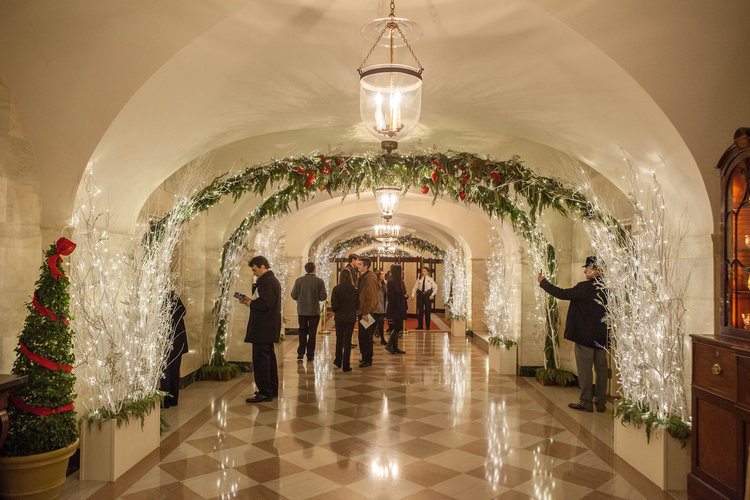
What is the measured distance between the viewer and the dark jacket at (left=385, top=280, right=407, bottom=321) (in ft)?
36.8

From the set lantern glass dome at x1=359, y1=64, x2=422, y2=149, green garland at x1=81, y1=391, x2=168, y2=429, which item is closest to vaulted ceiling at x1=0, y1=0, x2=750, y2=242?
lantern glass dome at x1=359, y1=64, x2=422, y2=149

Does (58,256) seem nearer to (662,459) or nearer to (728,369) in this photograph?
(728,369)

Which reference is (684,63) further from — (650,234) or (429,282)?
(429,282)

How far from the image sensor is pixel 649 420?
427 centimetres

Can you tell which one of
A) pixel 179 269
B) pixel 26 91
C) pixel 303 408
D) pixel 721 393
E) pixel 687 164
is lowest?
pixel 303 408

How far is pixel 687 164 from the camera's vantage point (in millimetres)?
4340

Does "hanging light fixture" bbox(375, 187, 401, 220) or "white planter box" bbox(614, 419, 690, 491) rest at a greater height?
"hanging light fixture" bbox(375, 187, 401, 220)

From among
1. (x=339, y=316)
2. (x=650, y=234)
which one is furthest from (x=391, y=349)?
(x=650, y=234)

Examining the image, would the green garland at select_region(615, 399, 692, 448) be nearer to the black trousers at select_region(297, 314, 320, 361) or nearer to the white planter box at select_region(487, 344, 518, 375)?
the white planter box at select_region(487, 344, 518, 375)

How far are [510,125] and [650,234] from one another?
1.81 meters

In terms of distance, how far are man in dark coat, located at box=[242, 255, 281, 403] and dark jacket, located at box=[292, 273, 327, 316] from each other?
2.56 meters

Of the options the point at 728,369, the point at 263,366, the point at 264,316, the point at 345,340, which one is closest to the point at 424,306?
the point at 345,340

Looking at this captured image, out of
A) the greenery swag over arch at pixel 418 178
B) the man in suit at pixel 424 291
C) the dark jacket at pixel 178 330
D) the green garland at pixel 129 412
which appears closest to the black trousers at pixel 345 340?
the greenery swag over arch at pixel 418 178

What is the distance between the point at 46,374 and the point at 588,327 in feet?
15.6
